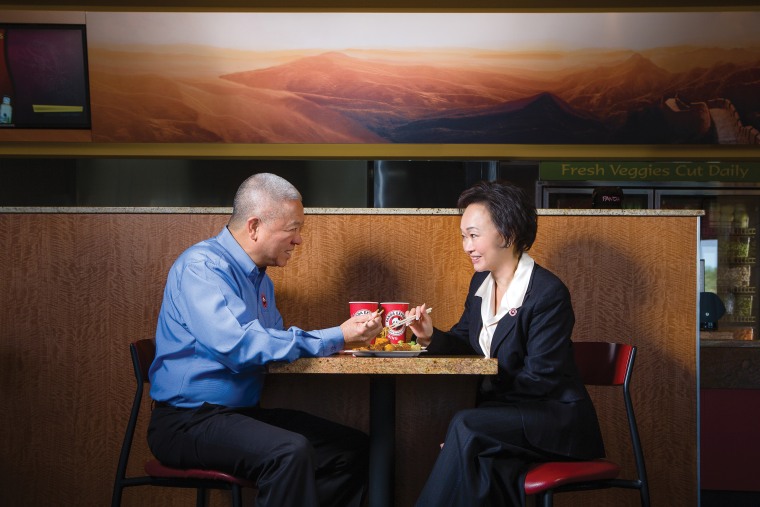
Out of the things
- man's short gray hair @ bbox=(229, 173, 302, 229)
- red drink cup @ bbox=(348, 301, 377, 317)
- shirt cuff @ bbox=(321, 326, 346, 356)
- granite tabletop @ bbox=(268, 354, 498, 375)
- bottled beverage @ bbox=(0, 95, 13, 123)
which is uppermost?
bottled beverage @ bbox=(0, 95, 13, 123)

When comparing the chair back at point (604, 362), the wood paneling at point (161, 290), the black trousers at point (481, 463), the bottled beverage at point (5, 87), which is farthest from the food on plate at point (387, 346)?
the bottled beverage at point (5, 87)

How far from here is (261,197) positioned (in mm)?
2746

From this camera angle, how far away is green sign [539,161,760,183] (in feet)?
20.3

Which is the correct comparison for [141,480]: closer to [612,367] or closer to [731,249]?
[612,367]

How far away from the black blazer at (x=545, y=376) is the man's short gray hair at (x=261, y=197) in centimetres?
83

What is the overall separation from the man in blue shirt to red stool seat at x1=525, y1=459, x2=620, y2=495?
608 millimetres

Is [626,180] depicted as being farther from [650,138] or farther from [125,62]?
[125,62]

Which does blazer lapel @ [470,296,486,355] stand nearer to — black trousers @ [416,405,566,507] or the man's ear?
black trousers @ [416,405,566,507]

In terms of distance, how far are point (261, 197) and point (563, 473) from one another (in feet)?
4.19

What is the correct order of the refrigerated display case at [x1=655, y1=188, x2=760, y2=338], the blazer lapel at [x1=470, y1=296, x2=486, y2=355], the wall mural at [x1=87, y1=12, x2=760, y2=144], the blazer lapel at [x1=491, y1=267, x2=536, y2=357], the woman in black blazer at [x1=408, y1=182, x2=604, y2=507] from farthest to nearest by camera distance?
the refrigerated display case at [x1=655, y1=188, x2=760, y2=338] → the wall mural at [x1=87, y1=12, x2=760, y2=144] → the blazer lapel at [x1=470, y1=296, x2=486, y2=355] → the blazer lapel at [x1=491, y1=267, x2=536, y2=357] → the woman in black blazer at [x1=408, y1=182, x2=604, y2=507]

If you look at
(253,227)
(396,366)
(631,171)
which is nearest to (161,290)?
(253,227)

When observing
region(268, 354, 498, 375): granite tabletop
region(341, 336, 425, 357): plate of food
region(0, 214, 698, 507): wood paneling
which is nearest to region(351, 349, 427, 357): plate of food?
region(341, 336, 425, 357): plate of food

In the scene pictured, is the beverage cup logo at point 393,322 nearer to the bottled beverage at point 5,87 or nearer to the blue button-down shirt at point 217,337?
the blue button-down shirt at point 217,337

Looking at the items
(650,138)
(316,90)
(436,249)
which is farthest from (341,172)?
(436,249)
